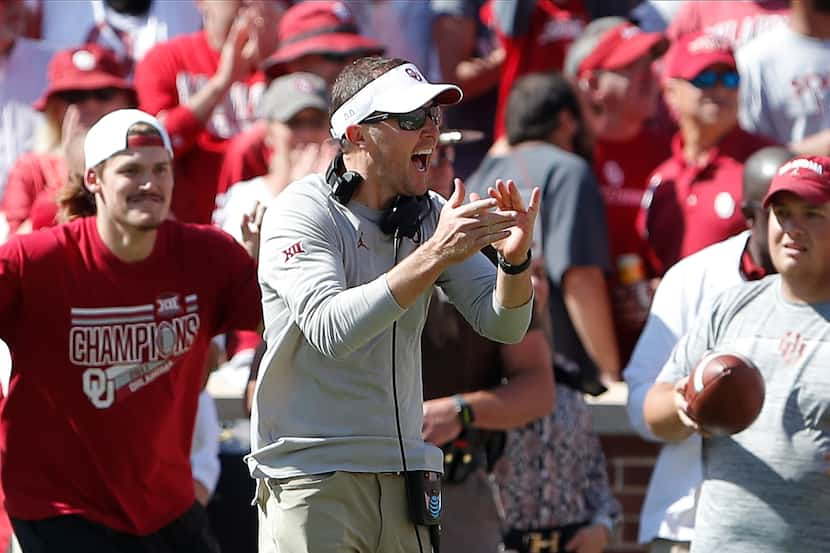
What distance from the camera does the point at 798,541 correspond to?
4.50 meters

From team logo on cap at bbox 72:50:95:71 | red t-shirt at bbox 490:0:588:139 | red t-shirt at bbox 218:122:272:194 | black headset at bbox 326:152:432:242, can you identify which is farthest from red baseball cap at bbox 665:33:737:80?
black headset at bbox 326:152:432:242

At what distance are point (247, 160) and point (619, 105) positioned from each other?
1.82 meters

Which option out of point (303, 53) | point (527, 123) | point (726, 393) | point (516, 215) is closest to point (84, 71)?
point (303, 53)

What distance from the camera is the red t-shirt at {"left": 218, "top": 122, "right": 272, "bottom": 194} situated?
7.53 metres

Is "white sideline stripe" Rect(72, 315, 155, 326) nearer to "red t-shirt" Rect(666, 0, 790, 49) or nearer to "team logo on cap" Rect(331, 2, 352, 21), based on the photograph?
"team logo on cap" Rect(331, 2, 352, 21)

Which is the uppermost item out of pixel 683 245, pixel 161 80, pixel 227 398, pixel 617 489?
pixel 161 80

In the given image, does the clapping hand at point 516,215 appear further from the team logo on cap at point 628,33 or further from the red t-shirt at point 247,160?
the team logo on cap at point 628,33

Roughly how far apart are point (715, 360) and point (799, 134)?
11.1 feet

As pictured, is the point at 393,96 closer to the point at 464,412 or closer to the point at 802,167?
the point at 802,167

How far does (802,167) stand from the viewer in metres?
4.64

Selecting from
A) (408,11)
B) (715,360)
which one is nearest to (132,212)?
(715,360)

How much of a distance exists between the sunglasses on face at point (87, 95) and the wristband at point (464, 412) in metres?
3.11

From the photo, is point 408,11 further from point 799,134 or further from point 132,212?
point 132,212

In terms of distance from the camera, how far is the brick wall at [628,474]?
730cm
